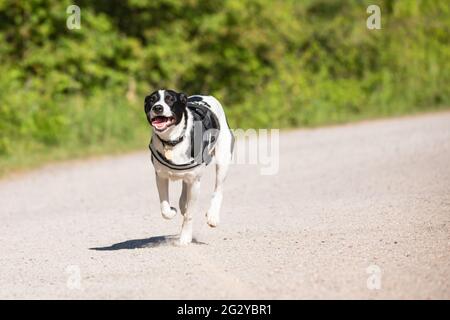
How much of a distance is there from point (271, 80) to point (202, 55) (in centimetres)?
211

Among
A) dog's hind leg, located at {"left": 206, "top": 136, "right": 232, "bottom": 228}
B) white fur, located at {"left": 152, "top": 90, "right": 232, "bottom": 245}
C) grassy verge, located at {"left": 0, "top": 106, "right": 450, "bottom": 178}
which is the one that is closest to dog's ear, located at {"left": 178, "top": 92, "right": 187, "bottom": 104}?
white fur, located at {"left": 152, "top": 90, "right": 232, "bottom": 245}

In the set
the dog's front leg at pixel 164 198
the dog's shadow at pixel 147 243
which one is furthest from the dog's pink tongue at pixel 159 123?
the dog's shadow at pixel 147 243

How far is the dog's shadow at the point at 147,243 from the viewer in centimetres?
831

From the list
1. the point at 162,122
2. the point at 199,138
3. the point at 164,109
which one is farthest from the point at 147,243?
the point at 164,109

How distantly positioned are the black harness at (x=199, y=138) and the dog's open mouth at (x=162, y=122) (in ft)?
0.55

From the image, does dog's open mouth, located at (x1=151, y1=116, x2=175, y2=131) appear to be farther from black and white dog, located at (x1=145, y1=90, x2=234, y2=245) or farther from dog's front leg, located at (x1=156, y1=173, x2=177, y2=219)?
dog's front leg, located at (x1=156, y1=173, x2=177, y2=219)

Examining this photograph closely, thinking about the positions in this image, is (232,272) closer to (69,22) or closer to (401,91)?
(69,22)

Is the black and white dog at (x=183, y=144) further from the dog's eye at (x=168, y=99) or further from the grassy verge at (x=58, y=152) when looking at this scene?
the grassy verge at (x=58, y=152)

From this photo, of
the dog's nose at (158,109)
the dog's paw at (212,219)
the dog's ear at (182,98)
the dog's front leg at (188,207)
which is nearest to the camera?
the dog's nose at (158,109)

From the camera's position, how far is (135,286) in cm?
646

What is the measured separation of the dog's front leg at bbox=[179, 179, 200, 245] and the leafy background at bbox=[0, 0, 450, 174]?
326 inches
